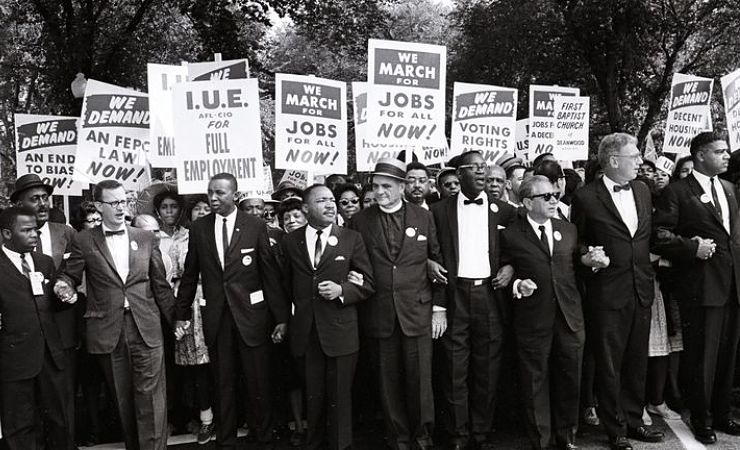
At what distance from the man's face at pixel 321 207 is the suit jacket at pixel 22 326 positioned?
2.04m

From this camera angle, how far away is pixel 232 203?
6082 mm

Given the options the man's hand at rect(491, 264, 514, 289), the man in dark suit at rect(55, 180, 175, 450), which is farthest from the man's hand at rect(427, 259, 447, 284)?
the man in dark suit at rect(55, 180, 175, 450)

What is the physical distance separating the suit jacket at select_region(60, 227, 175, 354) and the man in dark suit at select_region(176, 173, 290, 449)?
0.80 feet

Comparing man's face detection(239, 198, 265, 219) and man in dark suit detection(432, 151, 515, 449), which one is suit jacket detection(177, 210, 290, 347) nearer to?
man in dark suit detection(432, 151, 515, 449)

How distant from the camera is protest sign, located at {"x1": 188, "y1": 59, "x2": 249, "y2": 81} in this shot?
9.26m

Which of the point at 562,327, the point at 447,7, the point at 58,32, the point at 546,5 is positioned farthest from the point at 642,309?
the point at 447,7

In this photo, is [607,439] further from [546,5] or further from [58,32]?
[546,5]

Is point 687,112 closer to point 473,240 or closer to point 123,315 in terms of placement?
point 473,240

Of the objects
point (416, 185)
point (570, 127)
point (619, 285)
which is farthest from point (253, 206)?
point (570, 127)

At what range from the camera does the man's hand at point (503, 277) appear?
595 cm

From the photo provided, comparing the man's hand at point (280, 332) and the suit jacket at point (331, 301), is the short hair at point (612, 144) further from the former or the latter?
the man's hand at point (280, 332)

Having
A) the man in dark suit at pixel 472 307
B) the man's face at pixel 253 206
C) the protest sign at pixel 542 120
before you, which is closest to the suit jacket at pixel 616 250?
the man in dark suit at pixel 472 307

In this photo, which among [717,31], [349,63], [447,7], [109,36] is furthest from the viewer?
[447,7]

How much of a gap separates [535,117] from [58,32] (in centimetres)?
1161
